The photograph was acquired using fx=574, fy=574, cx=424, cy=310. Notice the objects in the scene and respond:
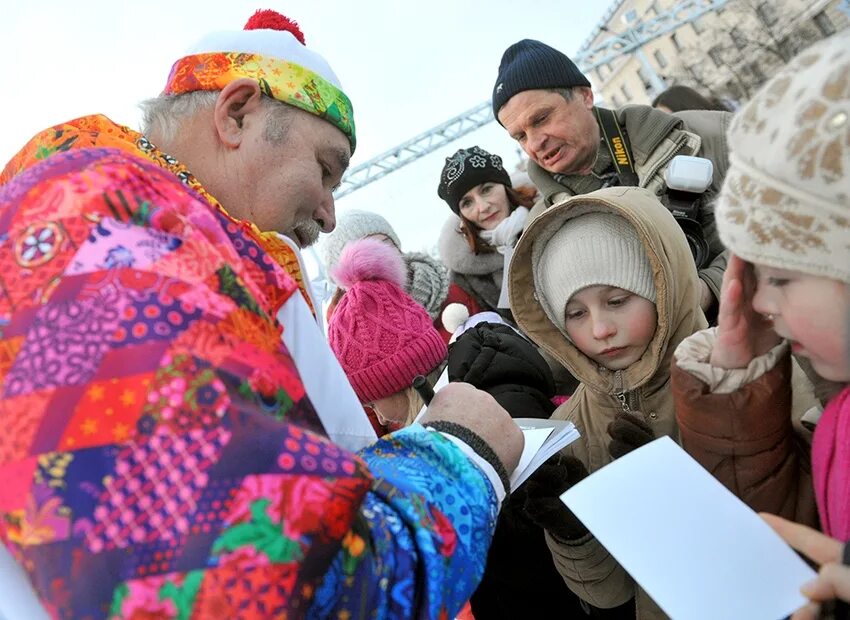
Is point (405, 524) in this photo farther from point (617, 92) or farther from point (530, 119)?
point (617, 92)

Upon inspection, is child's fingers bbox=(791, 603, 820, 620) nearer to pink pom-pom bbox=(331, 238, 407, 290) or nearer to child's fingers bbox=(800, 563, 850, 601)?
child's fingers bbox=(800, 563, 850, 601)

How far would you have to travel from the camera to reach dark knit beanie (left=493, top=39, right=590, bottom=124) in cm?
301

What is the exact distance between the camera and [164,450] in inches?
28.2

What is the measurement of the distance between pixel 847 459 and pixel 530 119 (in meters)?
2.42

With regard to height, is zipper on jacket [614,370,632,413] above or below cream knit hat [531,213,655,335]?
below

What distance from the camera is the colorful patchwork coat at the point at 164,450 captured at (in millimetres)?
692

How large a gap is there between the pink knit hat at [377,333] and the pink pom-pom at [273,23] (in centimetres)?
114

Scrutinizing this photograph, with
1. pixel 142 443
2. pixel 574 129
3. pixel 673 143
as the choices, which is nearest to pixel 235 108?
pixel 142 443

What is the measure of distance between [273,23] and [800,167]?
1.68 metres

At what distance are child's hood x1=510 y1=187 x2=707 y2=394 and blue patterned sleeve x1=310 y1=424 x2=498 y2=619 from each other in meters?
0.90

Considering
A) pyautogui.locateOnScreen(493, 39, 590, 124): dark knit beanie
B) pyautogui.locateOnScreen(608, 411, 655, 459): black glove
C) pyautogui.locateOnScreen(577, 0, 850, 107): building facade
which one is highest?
pyautogui.locateOnScreen(493, 39, 590, 124): dark knit beanie

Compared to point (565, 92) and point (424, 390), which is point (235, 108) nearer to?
point (424, 390)

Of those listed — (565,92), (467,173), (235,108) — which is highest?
(235,108)

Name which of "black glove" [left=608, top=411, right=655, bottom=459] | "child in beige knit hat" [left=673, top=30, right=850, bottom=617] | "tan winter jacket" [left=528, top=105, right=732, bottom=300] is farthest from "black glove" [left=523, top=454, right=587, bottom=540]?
"tan winter jacket" [left=528, top=105, right=732, bottom=300]
